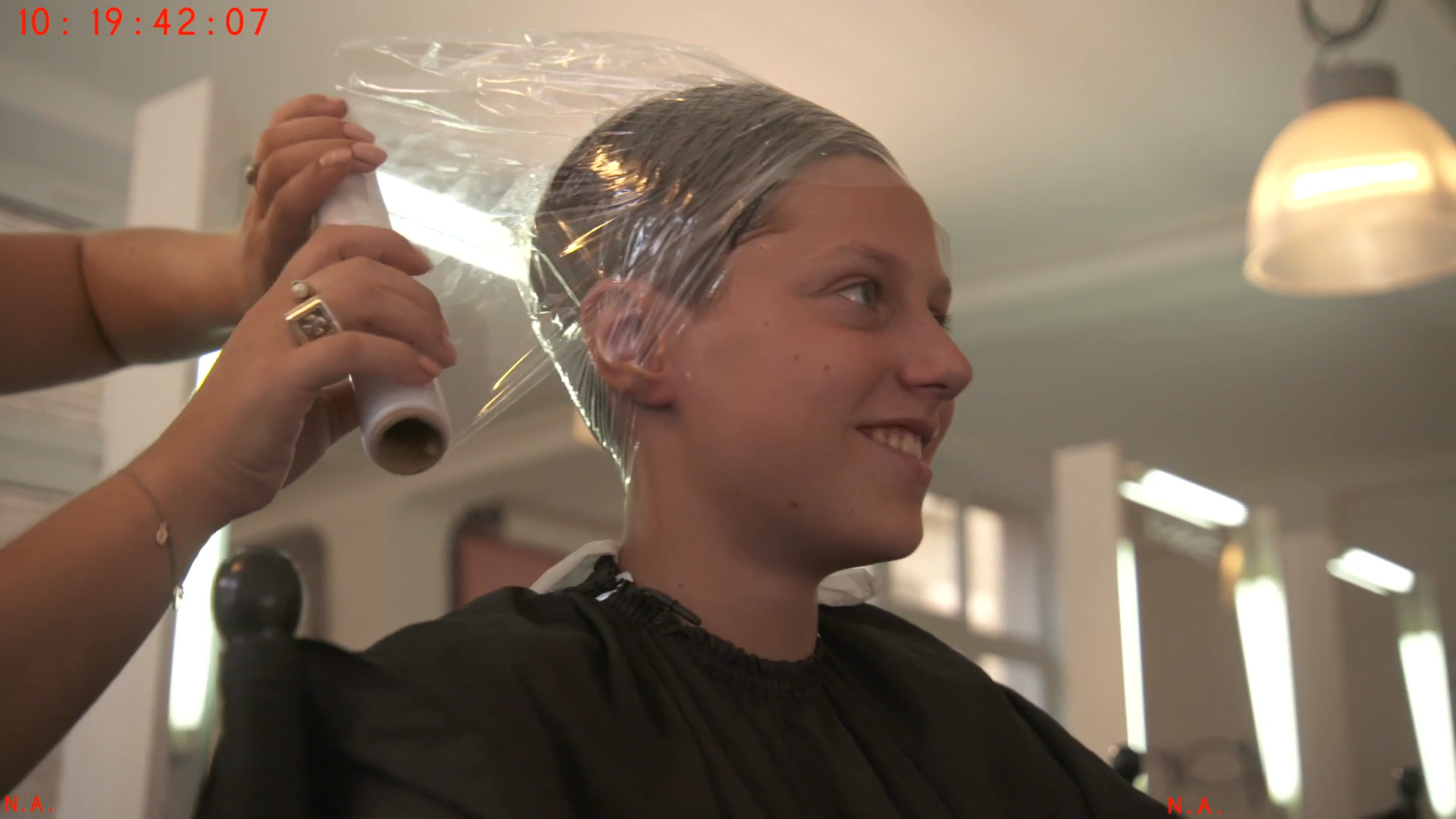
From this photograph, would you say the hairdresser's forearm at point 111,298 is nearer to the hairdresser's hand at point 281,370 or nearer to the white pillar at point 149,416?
the hairdresser's hand at point 281,370

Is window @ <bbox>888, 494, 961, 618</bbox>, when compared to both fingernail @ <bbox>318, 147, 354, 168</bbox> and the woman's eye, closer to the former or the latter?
the woman's eye

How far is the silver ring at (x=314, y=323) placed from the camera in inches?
25.9

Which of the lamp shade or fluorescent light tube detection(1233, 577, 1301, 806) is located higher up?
the lamp shade

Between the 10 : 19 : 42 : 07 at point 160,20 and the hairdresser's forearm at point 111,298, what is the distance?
1.83 metres

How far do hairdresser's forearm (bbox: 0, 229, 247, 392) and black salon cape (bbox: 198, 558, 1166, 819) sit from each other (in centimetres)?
33

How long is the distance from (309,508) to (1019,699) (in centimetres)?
454

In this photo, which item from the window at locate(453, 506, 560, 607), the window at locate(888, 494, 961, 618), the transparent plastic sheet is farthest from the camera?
the window at locate(888, 494, 961, 618)

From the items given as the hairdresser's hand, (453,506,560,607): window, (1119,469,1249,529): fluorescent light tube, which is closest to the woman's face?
the hairdresser's hand

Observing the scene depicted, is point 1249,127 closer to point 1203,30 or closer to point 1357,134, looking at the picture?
point 1203,30

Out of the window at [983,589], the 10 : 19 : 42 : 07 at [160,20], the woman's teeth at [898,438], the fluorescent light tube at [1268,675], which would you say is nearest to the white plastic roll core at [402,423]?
the woman's teeth at [898,438]

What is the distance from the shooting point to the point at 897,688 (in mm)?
963

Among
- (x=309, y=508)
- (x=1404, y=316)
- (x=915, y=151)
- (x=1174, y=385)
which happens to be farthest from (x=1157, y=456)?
(x=309, y=508)

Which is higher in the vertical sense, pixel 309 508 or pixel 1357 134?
pixel 1357 134

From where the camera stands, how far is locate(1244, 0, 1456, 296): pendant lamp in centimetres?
166
